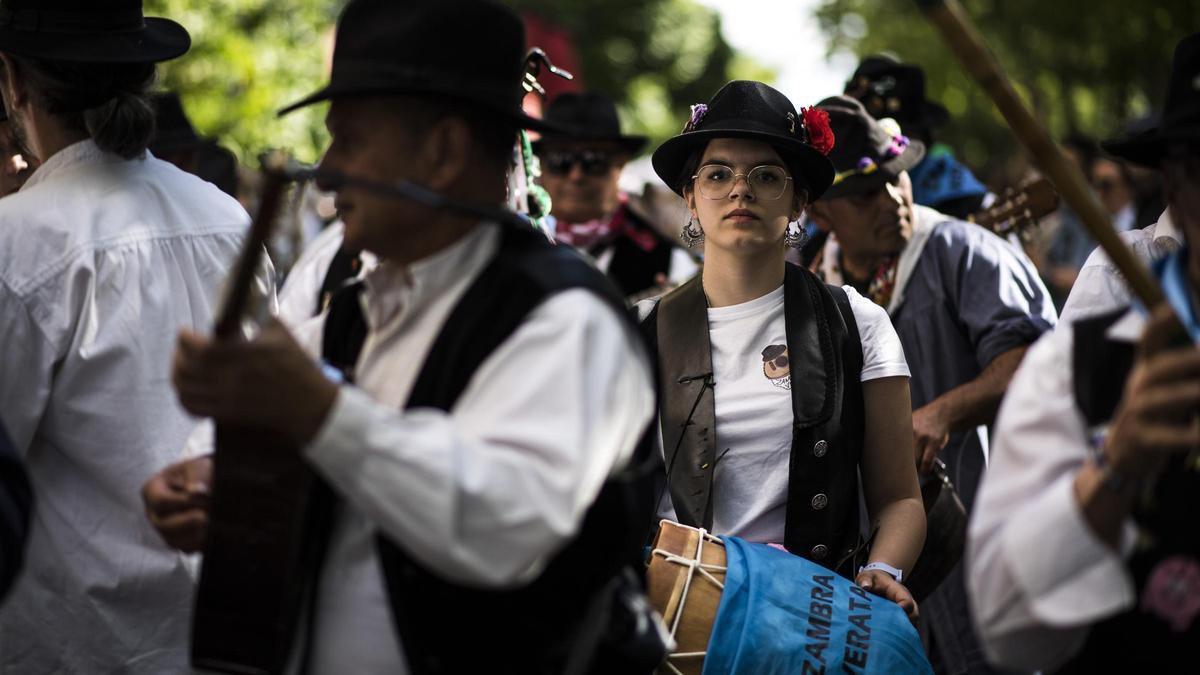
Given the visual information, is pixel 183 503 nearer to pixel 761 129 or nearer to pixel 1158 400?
pixel 1158 400

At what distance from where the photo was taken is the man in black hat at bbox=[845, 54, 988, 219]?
6.98 metres

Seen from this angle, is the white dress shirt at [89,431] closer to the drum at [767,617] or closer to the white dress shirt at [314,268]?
the drum at [767,617]

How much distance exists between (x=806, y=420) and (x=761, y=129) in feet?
2.88

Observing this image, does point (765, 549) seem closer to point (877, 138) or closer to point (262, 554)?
point (262, 554)

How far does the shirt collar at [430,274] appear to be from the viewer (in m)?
2.74

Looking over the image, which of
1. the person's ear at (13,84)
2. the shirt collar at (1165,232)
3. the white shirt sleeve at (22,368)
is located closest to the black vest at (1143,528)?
the shirt collar at (1165,232)

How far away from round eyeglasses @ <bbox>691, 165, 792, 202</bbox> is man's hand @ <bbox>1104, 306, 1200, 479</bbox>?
211cm

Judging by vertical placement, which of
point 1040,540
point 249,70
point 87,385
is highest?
point 1040,540

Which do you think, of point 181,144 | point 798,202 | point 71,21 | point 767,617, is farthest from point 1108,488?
point 181,144

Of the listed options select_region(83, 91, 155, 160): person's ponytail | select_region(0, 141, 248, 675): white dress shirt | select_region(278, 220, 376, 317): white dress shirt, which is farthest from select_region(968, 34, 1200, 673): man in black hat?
select_region(278, 220, 376, 317): white dress shirt

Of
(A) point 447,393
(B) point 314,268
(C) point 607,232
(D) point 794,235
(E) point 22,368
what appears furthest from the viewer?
(C) point 607,232

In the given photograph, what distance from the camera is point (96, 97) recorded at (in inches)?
152

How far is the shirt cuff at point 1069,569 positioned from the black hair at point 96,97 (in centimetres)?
258

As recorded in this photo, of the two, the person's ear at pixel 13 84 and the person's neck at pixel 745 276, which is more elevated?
the person's ear at pixel 13 84
